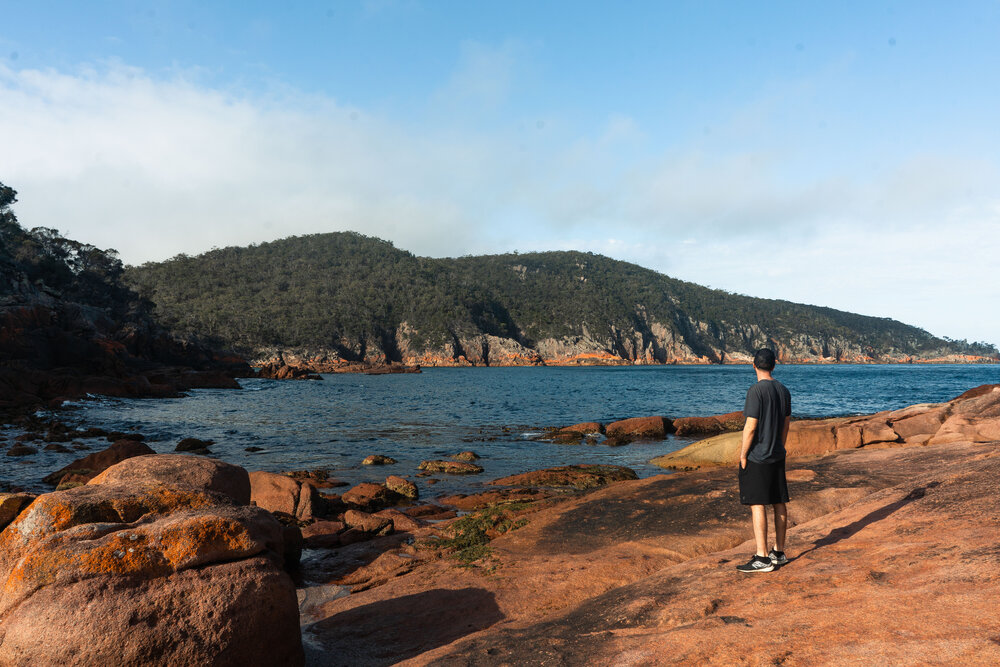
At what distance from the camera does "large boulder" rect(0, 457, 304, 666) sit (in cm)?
419

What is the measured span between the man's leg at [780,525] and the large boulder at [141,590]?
4.69 metres

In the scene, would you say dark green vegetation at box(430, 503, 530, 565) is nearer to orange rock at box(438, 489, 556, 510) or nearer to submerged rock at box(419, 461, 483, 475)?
orange rock at box(438, 489, 556, 510)

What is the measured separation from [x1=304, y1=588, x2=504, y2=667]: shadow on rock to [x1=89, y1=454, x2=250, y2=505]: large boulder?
2.30 meters

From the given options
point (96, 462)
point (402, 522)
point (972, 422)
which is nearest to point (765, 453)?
point (402, 522)

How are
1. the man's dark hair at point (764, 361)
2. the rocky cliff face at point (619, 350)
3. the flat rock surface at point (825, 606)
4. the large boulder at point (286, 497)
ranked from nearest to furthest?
1. the flat rock surface at point (825, 606)
2. the man's dark hair at point (764, 361)
3. the large boulder at point (286, 497)
4. the rocky cliff face at point (619, 350)

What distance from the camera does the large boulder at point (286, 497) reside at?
11.2 m

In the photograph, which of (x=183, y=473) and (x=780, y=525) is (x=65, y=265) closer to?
(x=183, y=473)

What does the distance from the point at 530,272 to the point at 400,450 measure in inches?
6356

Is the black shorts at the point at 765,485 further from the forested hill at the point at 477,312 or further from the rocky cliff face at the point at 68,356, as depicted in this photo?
the forested hill at the point at 477,312

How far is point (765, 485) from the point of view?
5.59 metres

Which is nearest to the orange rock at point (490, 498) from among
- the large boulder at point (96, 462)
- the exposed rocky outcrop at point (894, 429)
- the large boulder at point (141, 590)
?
the exposed rocky outcrop at point (894, 429)

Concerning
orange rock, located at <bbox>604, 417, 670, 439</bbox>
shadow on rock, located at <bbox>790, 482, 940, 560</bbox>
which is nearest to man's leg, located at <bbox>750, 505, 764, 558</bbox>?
shadow on rock, located at <bbox>790, 482, 940, 560</bbox>

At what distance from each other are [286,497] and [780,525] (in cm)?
949

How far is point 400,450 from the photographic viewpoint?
68.5 ft
